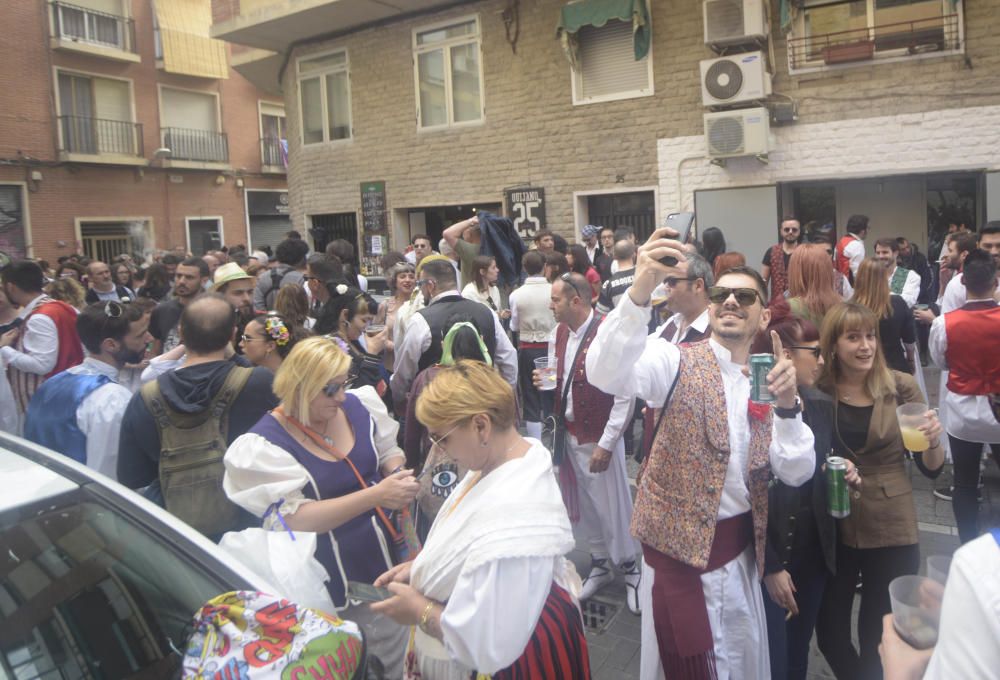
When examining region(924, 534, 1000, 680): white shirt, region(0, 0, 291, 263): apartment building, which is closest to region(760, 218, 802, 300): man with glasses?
region(924, 534, 1000, 680): white shirt

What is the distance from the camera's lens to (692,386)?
2.95 meters

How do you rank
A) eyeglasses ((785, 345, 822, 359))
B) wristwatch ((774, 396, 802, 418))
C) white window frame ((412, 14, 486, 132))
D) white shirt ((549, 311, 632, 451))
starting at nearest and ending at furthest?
wristwatch ((774, 396, 802, 418)) < eyeglasses ((785, 345, 822, 359)) < white shirt ((549, 311, 632, 451)) < white window frame ((412, 14, 486, 132))

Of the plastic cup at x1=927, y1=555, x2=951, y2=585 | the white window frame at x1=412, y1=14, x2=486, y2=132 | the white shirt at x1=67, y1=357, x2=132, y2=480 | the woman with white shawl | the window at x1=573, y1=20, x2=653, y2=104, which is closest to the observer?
Answer: the plastic cup at x1=927, y1=555, x2=951, y2=585

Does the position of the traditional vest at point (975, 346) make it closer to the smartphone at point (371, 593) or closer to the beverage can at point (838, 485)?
the beverage can at point (838, 485)

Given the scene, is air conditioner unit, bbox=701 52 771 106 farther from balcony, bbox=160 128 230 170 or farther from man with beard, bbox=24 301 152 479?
balcony, bbox=160 128 230 170

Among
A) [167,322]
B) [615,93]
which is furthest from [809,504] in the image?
[615,93]

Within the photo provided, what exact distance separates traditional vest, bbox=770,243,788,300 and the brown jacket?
542 cm

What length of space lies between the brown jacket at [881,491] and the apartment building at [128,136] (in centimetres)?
2084

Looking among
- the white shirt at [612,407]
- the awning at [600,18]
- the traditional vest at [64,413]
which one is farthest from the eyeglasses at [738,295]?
the awning at [600,18]

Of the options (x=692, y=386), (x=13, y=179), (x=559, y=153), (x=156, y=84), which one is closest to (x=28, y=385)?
(x=692, y=386)

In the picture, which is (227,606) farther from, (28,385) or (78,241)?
(78,241)

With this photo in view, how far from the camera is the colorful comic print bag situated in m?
1.88

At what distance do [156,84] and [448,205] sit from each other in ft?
47.2

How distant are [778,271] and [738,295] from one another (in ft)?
19.8
